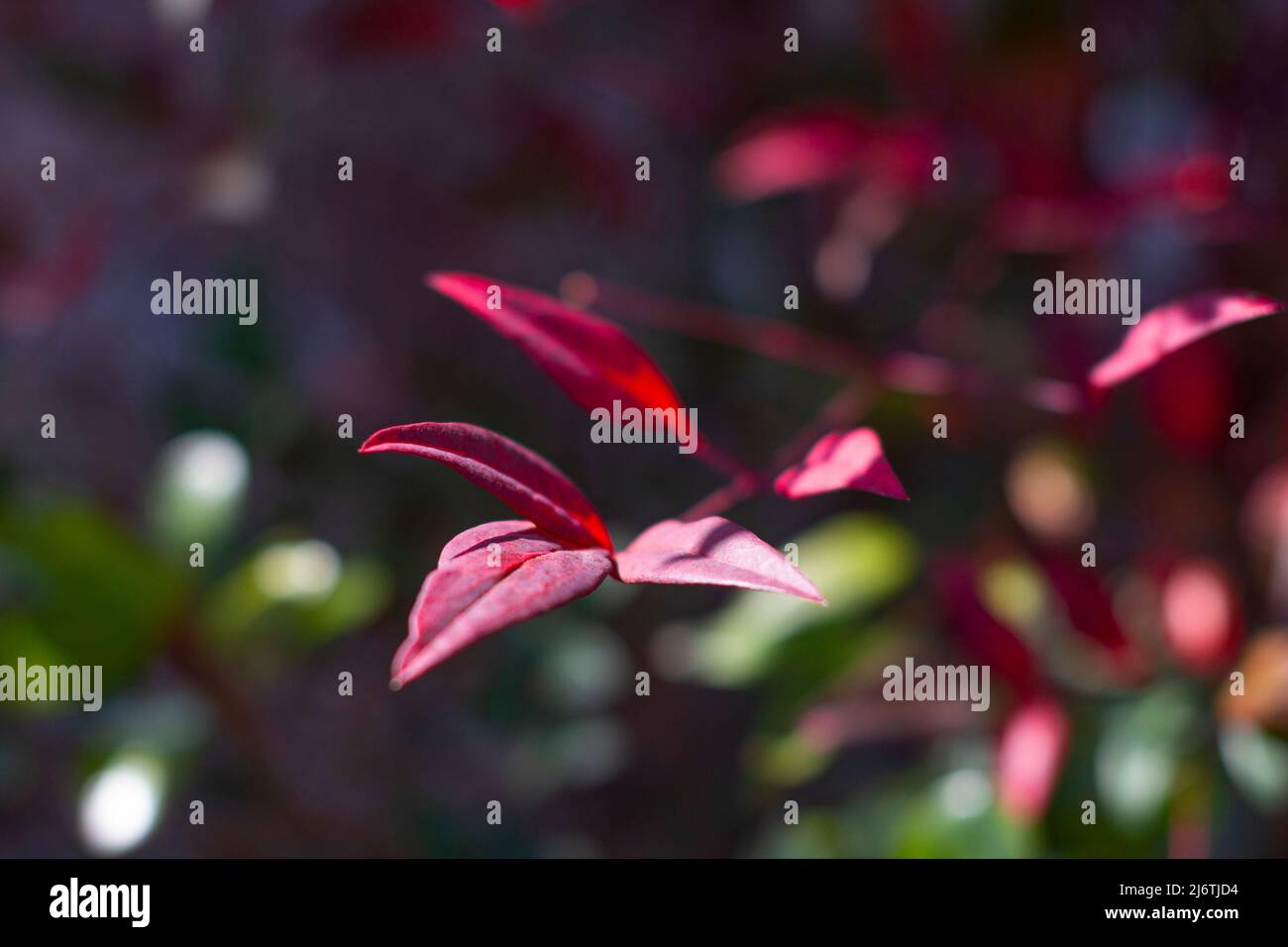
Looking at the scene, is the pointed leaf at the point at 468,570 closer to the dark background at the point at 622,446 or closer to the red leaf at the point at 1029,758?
the dark background at the point at 622,446

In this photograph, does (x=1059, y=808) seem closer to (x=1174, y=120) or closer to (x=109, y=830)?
(x=109, y=830)

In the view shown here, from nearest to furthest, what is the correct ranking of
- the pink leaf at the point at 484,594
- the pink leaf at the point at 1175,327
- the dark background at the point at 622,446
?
the pink leaf at the point at 484,594, the pink leaf at the point at 1175,327, the dark background at the point at 622,446

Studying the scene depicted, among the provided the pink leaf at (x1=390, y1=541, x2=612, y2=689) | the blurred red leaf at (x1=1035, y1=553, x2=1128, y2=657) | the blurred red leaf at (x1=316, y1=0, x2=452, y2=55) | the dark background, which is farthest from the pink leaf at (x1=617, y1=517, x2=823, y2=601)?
the blurred red leaf at (x1=316, y1=0, x2=452, y2=55)

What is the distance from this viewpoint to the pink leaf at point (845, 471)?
1.53ft

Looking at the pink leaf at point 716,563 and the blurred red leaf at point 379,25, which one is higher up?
the blurred red leaf at point 379,25

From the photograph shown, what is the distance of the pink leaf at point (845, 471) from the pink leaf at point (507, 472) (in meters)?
0.09

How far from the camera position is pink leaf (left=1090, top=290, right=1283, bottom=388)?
1.59 ft

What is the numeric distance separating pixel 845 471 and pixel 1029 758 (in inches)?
19.6

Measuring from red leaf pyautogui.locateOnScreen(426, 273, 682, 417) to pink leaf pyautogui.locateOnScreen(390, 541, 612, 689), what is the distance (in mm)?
116

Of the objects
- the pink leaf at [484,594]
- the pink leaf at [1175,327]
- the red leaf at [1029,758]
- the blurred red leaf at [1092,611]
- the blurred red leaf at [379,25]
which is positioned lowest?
the red leaf at [1029,758]

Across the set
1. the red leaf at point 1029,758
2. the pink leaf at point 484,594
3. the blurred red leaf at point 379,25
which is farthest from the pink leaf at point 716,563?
the blurred red leaf at point 379,25

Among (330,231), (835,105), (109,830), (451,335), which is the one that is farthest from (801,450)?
(330,231)
